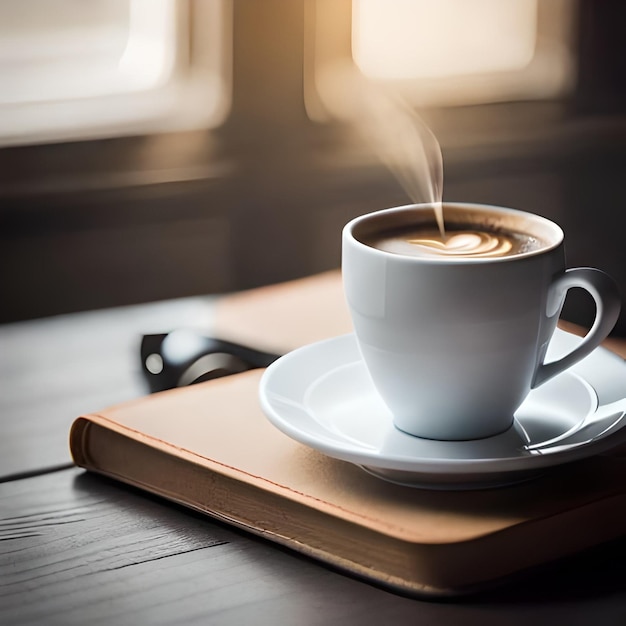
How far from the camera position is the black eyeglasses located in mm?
764

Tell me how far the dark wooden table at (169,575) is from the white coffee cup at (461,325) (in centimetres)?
10

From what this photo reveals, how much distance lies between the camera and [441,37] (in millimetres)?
2229

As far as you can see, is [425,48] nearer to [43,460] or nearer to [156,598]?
[43,460]

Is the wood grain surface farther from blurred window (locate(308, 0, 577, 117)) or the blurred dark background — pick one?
blurred window (locate(308, 0, 577, 117))

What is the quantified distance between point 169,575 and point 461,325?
192 millimetres

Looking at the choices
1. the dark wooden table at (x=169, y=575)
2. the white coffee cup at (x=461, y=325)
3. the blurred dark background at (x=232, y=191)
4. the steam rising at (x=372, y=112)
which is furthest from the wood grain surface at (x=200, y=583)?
the steam rising at (x=372, y=112)

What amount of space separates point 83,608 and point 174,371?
31cm

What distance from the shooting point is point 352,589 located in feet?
1.59

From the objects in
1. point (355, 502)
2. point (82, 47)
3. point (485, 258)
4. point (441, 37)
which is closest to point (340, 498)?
point (355, 502)

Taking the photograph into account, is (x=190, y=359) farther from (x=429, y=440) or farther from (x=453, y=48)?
(x=453, y=48)

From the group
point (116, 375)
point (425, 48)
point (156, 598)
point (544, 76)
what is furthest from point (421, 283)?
point (544, 76)

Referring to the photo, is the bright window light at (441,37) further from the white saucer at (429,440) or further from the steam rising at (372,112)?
the white saucer at (429,440)

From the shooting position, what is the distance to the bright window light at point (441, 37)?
2082 millimetres

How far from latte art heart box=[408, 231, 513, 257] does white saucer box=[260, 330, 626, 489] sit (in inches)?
3.7
